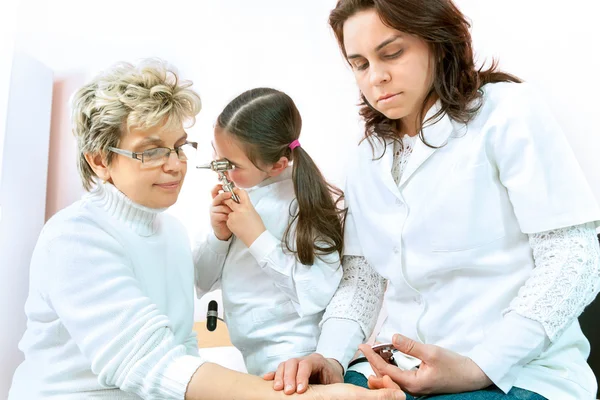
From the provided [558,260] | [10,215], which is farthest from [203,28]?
[558,260]

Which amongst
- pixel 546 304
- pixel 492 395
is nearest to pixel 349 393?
pixel 492 395

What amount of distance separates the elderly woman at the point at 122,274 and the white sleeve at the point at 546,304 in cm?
20

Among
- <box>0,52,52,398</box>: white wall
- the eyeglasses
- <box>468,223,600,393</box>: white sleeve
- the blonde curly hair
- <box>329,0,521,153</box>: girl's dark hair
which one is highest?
<box>329,0,521,153</box>: girl's dark hair

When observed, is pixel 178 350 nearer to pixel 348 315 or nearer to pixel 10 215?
pixel 348 315

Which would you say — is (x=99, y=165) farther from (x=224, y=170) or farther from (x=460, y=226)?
(x=460, y=226)

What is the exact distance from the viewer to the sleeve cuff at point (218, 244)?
5.00ft

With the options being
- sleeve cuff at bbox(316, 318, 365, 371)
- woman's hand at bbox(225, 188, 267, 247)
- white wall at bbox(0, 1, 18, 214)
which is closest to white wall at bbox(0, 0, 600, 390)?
white wall at bbox(0, 1, 18, 214)

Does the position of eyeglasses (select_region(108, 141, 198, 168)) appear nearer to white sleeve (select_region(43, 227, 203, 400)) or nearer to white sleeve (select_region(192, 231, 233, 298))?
white sleeve (select_region(43, 227, 203, 400))

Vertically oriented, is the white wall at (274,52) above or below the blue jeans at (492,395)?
above

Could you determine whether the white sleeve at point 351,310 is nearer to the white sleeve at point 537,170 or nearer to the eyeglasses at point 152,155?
the white sleeve at point 537,170

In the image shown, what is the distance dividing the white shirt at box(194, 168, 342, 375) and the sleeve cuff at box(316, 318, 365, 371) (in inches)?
3.2

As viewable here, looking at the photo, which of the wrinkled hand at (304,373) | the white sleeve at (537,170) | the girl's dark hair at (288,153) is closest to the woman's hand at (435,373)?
the wrinkled hand at (304,373)

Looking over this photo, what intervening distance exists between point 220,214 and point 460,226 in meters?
0.62

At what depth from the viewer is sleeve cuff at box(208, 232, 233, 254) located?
1.52 metres
